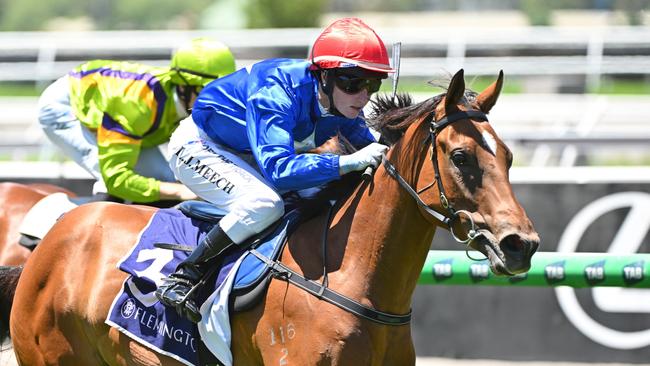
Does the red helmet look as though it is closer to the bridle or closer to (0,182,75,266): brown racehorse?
the bridle

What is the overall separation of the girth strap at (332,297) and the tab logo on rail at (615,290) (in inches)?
144

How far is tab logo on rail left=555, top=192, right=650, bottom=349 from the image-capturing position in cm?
704

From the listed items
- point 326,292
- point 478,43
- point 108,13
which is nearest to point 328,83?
point 326,292

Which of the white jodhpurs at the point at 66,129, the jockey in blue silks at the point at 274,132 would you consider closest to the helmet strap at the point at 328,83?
the jockey in blue silks at the point at 274,132

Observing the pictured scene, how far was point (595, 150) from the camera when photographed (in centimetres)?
757

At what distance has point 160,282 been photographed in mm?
4109

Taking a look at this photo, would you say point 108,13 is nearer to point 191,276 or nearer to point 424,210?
point 191,276

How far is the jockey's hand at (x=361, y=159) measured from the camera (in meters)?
3.72

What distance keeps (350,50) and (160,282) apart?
1.23 m

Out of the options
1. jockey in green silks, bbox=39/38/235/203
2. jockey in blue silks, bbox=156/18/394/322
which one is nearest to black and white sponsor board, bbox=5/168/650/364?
jockey in green silks, bbox=39/38/235/203

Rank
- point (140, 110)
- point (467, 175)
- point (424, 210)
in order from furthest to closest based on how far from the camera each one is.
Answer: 1. point (140, 110)
2. point (424, 210)
3. point (467, 175)

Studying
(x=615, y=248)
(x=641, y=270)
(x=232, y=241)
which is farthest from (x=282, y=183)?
(x=615, y=248)

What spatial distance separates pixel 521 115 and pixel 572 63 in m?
0.68

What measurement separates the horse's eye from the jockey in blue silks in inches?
14.1
